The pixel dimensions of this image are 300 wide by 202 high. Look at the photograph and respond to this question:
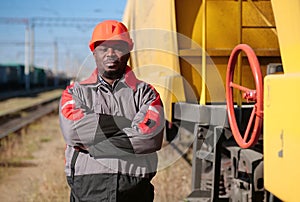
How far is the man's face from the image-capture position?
3.05 m

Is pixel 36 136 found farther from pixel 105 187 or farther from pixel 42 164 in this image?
pixel 105 187

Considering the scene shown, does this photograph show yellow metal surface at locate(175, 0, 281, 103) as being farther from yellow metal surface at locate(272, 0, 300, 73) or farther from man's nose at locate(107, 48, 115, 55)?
man's nose at locate(107, 48, 115, 55)

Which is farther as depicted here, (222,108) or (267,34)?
(267,34)

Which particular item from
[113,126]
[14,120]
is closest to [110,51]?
[113,126]

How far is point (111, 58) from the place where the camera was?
3.05m

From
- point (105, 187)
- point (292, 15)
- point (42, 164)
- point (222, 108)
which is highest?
point (292, 15)

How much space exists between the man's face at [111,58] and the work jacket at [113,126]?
0.18ft

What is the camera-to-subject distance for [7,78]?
177 ft

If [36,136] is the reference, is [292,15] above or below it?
above

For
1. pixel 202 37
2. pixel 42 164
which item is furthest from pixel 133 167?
pixel 42 164

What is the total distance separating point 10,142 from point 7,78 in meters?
40.9

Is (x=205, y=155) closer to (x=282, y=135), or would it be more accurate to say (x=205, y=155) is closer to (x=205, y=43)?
(x=205, y=43)

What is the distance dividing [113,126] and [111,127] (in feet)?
0.04

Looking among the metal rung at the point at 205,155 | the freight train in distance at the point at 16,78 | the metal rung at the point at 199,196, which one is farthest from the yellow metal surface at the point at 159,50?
the freight train in distance at the point at 16,78
